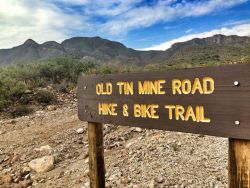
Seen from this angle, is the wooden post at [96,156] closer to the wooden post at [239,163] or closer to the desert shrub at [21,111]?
the wooden post at [239,163]

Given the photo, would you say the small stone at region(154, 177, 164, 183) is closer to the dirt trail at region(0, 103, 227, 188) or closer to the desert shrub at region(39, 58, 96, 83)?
the dirt trail at region(0, 103, 227, 188)

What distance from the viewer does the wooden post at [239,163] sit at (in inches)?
94.3

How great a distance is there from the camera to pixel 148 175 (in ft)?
16.7

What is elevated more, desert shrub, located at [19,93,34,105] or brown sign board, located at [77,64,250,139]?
brown sign board, located at [77,64,250,139]

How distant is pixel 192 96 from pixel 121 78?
845 mm

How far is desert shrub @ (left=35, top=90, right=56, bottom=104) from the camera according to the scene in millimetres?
11633

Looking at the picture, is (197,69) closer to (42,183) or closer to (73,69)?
(42,183)

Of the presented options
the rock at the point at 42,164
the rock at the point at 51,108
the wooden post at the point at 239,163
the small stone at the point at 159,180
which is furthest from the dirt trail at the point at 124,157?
the wooden post at the point at 239,163

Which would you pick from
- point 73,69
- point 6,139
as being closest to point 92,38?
point 73,69

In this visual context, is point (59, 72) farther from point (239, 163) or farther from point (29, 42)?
point (29, 42)

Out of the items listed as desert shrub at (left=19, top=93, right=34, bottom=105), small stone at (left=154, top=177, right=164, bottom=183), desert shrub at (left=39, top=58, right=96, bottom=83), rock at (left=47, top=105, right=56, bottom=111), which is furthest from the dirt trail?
desert shrub at (left=39, top=58, right=96, bottom=83)

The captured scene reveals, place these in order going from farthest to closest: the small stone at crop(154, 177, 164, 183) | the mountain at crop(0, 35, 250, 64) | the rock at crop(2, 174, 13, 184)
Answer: the mountain at crop(0, 35, 250, 64) < the rock at crop(2, 174, 13, 184) < the small stone at crop(154, 177, 164, 183)

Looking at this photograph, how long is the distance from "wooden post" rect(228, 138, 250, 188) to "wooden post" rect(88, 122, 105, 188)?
5.33 feet

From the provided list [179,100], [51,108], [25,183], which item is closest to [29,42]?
[51,108]
